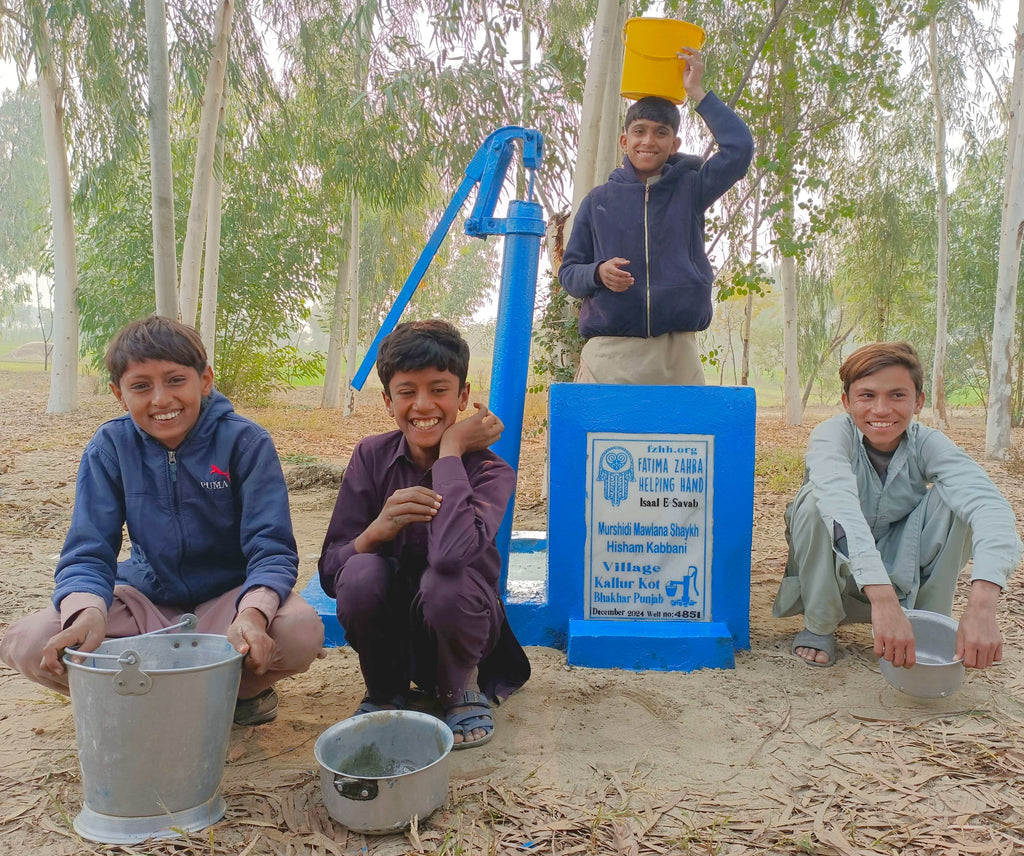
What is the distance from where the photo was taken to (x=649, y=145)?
2.63 meters

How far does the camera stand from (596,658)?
92.2 inches

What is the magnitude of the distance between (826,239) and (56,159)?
11.4 meters

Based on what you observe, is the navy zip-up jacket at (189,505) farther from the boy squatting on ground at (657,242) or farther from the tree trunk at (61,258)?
the tree trunk at (61,258)

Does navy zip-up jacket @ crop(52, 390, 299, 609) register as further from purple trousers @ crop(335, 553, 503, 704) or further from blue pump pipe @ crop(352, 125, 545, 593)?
blue pump pipe @ crop(352, 125, 545, 593)

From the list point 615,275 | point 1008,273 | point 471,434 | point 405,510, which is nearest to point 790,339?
point 1008,273

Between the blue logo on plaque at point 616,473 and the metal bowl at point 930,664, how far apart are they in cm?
84

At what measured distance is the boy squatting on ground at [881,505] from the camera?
2.12m

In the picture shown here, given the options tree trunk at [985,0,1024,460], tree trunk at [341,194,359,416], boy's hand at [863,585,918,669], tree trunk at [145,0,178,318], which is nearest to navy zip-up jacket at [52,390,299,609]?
boy's hand at [863,585,918,669]

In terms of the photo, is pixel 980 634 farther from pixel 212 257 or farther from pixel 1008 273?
pixel 212 257

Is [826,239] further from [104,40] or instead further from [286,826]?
[286,826]

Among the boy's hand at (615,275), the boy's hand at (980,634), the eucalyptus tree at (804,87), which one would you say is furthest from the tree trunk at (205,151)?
the boy's hand at (980,634)

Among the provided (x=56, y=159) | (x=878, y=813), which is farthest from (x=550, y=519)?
(x=56, y=159)

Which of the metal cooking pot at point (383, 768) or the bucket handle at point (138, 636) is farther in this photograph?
the metal cooking pot at point (383, 768)

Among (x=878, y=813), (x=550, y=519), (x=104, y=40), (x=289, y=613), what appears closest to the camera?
(x=878, y=813)
